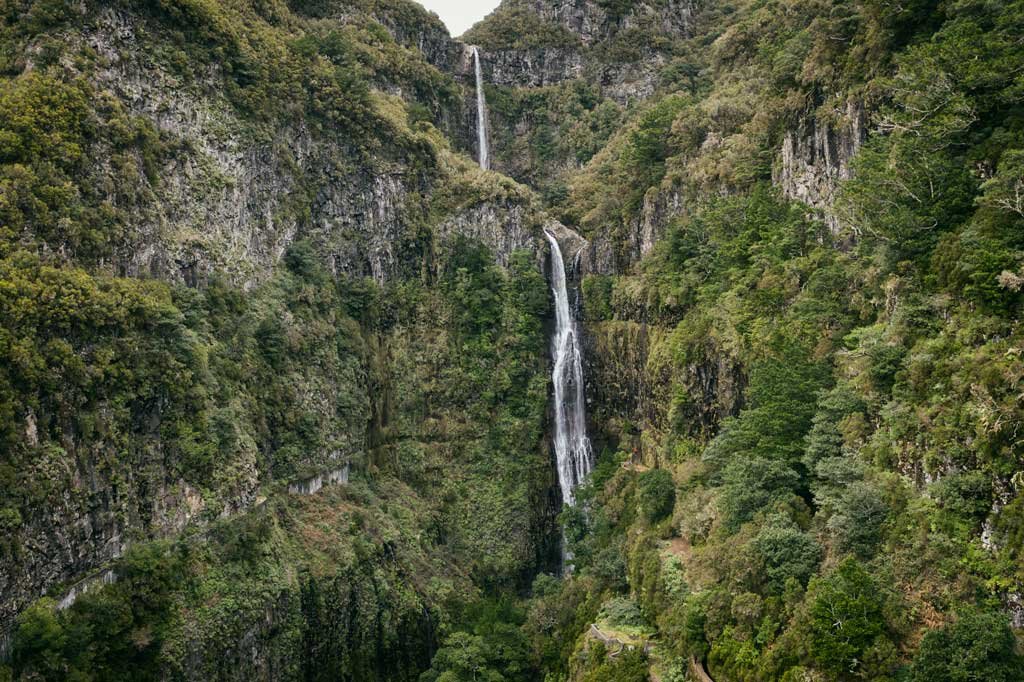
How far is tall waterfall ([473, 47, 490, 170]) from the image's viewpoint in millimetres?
67500

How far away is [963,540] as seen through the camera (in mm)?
17547

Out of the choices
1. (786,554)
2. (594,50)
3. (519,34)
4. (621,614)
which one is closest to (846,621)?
(786,554)

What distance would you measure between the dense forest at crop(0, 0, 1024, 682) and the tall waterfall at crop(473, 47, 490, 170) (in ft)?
36.3

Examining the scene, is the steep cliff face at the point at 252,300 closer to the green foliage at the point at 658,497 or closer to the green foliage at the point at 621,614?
the green foliage at the point at 621,614

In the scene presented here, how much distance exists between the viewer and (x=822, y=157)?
105 feet

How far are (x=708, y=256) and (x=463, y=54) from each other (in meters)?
40.9

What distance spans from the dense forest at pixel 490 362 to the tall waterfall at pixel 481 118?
36.3ft

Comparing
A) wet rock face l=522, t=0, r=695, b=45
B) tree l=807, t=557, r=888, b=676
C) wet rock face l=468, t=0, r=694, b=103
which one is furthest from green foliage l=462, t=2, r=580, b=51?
tree l=807, t=557, r=888, b=676

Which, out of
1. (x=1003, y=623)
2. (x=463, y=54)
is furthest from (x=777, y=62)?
(x=463, y=54)

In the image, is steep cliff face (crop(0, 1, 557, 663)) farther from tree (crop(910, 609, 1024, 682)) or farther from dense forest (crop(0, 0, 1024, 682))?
tree (crop(910, 609, 1024, 682))

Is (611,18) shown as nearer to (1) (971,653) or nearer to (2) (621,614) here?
(2) (621,614)

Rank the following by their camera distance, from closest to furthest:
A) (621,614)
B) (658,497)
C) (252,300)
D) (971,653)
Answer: (971,653) < (621,614) < (658,497) < (252,300)

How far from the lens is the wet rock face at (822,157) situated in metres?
29.9

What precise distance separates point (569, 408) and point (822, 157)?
21.7 m
